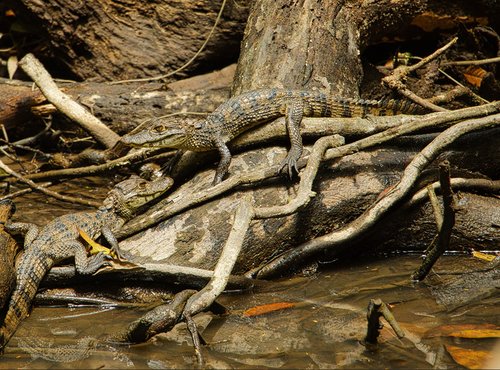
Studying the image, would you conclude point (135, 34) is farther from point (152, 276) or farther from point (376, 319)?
point (376, 319)

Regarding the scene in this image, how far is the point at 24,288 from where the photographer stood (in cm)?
439

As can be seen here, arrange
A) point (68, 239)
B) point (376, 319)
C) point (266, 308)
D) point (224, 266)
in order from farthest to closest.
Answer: point (68, 239) → point (266, 308) → point (224, 266) → point (376, 319)

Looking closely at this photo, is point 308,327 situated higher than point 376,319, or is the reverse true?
point 376,319

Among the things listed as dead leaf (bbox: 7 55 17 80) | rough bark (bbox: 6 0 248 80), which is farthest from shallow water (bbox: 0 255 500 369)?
dead leaf (bbox: 7 55 17 80)

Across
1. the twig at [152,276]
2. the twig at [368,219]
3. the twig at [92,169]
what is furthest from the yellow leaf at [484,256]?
the twig at [92,169]

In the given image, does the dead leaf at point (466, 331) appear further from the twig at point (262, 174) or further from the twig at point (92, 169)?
the twig at point (92, 169)

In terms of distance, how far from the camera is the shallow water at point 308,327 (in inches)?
145

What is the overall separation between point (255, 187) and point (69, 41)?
3436 millimetres

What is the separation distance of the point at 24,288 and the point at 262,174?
1.85 meters

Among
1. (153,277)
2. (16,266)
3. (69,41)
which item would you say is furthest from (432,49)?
(16,266)

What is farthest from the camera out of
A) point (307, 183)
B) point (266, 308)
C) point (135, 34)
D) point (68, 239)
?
point (135, 34)

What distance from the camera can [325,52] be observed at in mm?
5891

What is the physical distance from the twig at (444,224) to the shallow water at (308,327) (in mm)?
125

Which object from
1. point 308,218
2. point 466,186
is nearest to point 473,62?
point 466,186
